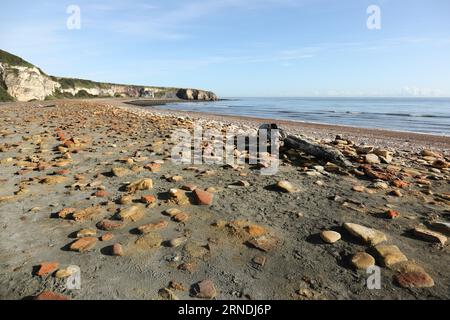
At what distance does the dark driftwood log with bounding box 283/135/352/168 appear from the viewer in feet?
24.0

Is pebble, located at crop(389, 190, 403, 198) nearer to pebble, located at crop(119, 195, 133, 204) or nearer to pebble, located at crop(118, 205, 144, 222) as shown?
pebble, located at crop(118, 205, 144, 222)

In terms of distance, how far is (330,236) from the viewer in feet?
12.5

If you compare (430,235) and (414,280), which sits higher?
(430,235)

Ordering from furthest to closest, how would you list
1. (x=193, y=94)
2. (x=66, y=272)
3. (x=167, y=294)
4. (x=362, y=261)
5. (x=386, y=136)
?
1. (x=193, y=94)
2. (x=386, y=136)
3. (x=362, y=261)
4. (x=66, y=272)
5. (x=167, y=294)

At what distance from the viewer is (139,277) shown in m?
3.11

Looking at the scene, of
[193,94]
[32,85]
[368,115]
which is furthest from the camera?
[193,94]

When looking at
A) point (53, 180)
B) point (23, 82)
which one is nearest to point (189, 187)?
point (53, 180)

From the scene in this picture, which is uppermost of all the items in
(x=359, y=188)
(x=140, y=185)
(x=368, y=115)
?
(x=368, y=115)

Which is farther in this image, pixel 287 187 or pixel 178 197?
pixel 287 187

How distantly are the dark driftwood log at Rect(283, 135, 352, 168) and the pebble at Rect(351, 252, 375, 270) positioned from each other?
4056mm

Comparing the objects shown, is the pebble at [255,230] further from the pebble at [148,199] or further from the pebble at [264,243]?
the pebble at [148,199]

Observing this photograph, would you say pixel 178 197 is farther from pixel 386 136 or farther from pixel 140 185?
pixel 386 136

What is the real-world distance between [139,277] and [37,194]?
3189 millimetres

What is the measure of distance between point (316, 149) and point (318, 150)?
0.07m
